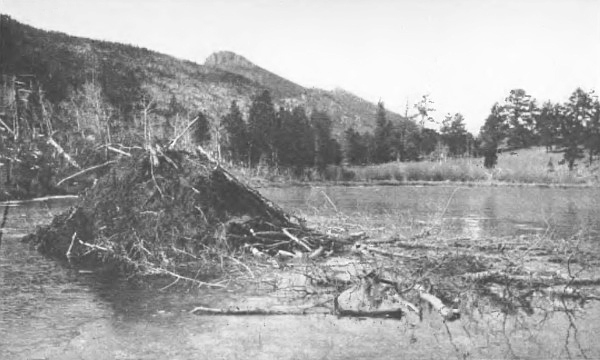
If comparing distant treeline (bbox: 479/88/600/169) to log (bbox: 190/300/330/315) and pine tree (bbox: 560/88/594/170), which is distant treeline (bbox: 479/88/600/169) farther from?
log (bbox: 190/300/330/315)

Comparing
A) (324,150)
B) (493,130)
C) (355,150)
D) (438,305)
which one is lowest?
(438,305)

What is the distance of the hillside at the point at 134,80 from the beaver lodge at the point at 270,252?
28019mm

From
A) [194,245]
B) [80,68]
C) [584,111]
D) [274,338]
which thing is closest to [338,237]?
[194,245]

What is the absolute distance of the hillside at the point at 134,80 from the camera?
193 ft

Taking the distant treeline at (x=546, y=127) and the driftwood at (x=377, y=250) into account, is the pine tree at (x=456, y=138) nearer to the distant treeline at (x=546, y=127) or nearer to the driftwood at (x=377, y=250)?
the distant treeline at (x=546, y=127)

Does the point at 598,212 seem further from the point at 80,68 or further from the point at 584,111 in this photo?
the point at 80,68

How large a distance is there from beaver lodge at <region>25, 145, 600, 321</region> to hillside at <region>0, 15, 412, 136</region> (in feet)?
91.9

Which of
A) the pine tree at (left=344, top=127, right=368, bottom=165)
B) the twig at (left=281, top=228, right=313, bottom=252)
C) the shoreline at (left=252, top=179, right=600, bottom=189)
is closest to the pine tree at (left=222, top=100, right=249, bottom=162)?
the shoreline at (left=252, top=179, right=600, bottom=189)

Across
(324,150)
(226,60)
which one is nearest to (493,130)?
(324,150)

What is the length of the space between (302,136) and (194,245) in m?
46.6

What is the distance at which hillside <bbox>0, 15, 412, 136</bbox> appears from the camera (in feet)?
193

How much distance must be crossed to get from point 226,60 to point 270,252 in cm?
14728

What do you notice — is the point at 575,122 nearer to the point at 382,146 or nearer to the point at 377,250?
the point at 382,146

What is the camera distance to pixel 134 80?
276ft
